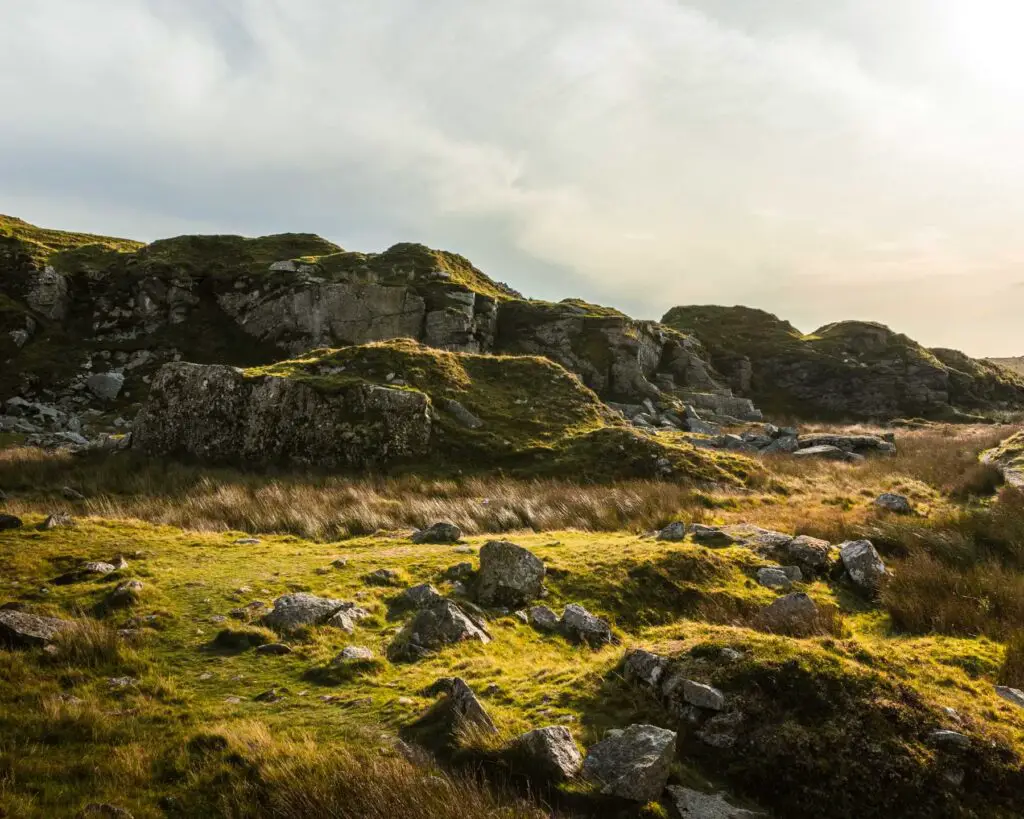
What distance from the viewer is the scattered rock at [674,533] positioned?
12.8 metres

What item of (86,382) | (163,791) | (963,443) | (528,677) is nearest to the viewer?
(163,791)

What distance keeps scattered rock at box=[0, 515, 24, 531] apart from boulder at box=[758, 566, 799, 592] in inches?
543

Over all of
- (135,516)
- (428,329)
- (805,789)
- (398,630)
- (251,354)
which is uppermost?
(428,329)

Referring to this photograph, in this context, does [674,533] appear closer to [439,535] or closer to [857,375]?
[439,535]

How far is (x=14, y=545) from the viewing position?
32.1 ft

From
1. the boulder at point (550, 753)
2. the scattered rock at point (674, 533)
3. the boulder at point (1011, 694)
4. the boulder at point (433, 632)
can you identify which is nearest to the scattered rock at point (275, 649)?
the boulder at point (433, 632)

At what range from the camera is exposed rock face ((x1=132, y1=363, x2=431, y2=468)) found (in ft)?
80.0

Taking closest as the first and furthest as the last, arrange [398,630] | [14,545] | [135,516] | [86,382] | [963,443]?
[398,630] → [14,545] → [135,516] → [963,443] → [86,382]

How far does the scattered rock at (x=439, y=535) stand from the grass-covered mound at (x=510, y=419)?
36.3 ft

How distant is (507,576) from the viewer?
30.9ft

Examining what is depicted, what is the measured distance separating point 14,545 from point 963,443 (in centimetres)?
4674

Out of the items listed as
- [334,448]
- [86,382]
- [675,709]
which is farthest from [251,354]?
[675,709]

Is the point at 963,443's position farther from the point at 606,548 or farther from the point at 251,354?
the point at 251,354

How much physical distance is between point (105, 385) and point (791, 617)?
45528mm
